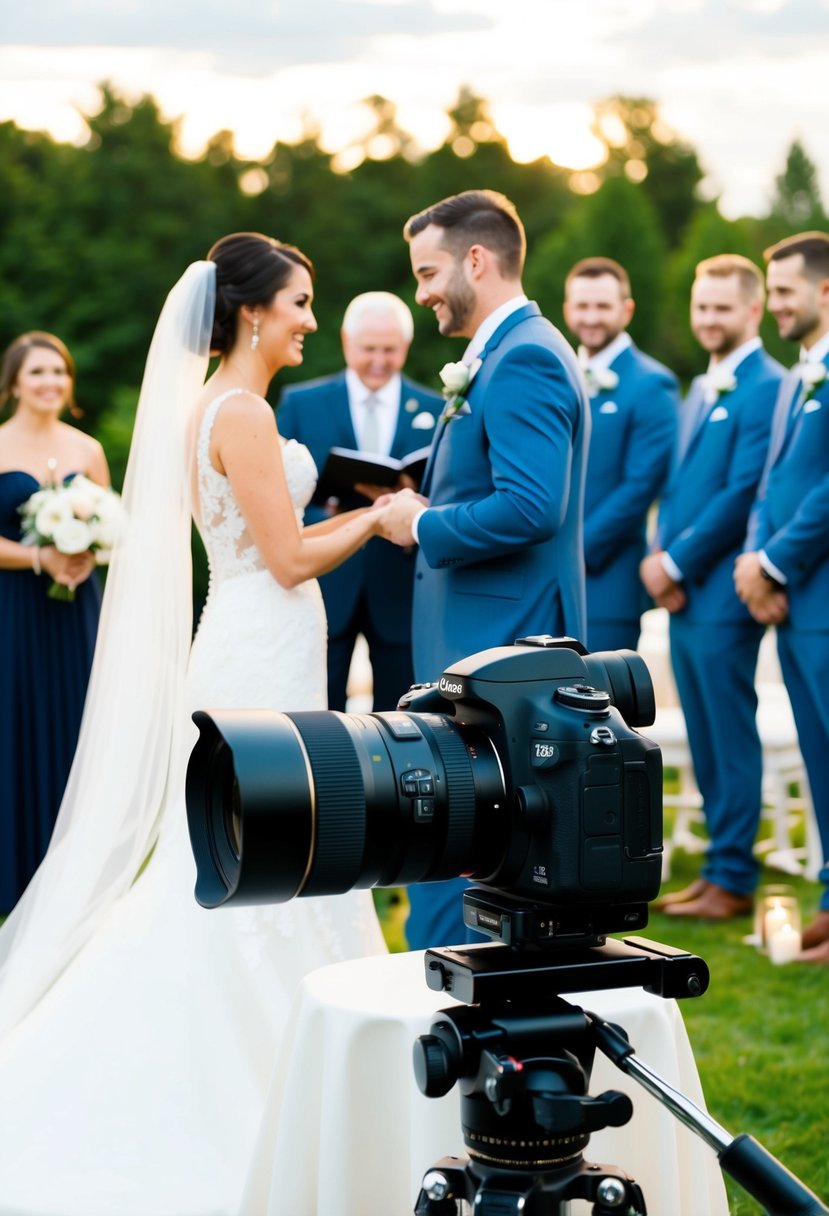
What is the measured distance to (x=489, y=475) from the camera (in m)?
3.90

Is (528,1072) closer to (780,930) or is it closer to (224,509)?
(224,509)

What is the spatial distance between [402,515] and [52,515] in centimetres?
263

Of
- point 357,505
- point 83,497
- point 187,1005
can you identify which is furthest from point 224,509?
point 83,497

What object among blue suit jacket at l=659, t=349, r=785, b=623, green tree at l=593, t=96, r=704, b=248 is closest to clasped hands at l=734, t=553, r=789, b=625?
blue suit jacket at l=659, t=349, r=785, b=623

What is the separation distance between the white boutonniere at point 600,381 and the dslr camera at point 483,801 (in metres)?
4.44

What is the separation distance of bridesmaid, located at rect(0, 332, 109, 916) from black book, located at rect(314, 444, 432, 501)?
2.06 meters

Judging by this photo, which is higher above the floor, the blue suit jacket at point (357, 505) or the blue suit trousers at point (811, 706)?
the blue suit jacket at point (357, 505)

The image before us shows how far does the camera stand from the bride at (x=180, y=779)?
3.53 m

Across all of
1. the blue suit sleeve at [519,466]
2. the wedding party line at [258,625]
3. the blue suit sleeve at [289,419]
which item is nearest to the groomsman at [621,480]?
the wedding party line at [258,625]

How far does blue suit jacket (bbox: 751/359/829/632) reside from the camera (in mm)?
5344

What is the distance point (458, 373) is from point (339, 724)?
6.39 ft

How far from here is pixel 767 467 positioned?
5926 mm

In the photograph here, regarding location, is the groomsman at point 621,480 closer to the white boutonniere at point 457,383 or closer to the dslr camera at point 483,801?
the white boutonniere at point 457,383

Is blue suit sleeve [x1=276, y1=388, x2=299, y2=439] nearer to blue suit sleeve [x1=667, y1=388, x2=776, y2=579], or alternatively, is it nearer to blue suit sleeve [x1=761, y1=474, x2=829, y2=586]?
blue suit sleeve [x1=667, y1=388, x2=776, y2=579]
